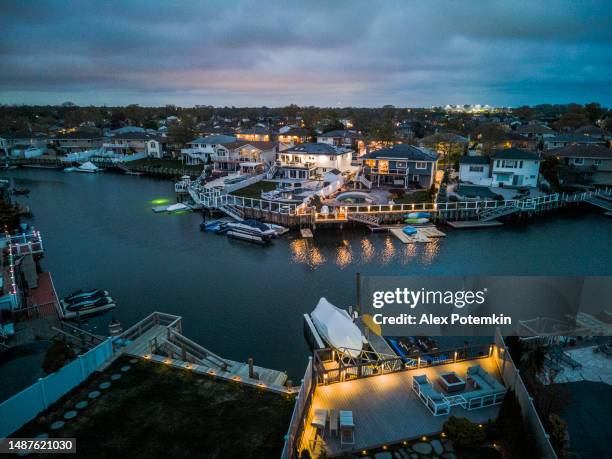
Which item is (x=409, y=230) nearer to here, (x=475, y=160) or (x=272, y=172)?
(x=475, y=160)

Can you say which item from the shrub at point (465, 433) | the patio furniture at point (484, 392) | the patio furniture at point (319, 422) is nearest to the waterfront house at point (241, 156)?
the patio furniture at point (484, 392)

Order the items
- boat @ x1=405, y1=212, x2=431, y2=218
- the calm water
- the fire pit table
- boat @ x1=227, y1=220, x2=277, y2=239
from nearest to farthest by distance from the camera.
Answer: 1. the fire pit table
2. the calm water
3. boat @ x1=227, y1=220, x2=277, y2=239
4. boat @ x1=405, y1=212, x2=431, y2=218

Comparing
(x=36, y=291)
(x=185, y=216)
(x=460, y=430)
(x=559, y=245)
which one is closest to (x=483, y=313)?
(x=460, y=430)

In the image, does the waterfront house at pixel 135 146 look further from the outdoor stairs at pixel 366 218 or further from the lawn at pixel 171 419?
the lawn at pixel 171 419

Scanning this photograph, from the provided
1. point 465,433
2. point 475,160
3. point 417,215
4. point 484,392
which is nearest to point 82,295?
point 465,433

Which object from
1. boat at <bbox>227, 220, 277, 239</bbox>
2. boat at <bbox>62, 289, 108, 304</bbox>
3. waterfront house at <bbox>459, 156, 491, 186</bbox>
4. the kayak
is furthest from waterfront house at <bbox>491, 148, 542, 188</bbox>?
boat at <bbox>62, 289, 108, 304</bbox>

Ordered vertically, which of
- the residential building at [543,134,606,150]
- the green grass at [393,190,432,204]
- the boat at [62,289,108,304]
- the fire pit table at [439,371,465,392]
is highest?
the residential building at [543,134,606,150]

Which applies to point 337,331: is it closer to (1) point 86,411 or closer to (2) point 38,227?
(1) point 86,411

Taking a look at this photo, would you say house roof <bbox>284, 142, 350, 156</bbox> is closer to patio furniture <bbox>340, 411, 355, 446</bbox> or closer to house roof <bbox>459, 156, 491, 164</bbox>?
house roof <bbox>459, 156, 491, 164</bbox>
